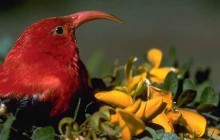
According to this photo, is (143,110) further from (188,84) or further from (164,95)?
(188,84)

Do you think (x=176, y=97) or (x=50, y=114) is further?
(x=176, y=97)

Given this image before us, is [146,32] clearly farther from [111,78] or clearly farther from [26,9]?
[111,78]

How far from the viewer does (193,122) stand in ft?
6.75

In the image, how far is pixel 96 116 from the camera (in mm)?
1867

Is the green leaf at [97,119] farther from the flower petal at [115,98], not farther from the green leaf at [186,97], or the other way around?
the green leaf at [186,97]

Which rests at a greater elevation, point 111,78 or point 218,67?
point 111,78

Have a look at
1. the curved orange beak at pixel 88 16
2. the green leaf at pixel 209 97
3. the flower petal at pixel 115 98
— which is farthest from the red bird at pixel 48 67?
the green leaf at pixel 209 97

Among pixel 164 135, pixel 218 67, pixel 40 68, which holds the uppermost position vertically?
pixel 40 68

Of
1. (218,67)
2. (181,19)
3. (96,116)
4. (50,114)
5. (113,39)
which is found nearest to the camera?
(96,116)

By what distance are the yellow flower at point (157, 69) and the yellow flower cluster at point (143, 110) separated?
6cm

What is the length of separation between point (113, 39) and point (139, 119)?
4.02m

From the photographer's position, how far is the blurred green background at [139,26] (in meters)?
5.56

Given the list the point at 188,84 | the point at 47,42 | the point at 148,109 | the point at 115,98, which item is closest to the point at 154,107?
the point at 148,109

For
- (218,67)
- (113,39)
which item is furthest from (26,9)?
(218,67)
